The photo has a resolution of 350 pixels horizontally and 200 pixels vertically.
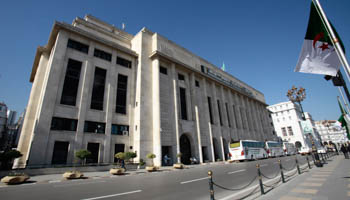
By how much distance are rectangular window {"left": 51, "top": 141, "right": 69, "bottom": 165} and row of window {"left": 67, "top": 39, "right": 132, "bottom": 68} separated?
44.7 feet

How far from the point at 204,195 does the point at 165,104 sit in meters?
21.5

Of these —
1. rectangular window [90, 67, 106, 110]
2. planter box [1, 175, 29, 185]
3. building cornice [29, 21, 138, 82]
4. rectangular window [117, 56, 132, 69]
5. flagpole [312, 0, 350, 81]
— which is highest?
building cornice [29, 21, 138, 82]

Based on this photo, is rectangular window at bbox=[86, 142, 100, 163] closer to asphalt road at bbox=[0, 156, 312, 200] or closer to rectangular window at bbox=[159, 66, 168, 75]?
asphalt road at bbox=[0, 156, 312, 200]

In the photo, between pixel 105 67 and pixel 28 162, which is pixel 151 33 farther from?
pixel 28 162

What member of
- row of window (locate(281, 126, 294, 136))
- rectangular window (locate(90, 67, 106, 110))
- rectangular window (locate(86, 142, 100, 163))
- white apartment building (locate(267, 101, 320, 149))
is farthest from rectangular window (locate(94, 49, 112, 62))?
row of window (locate(281, 126, 294, 136))

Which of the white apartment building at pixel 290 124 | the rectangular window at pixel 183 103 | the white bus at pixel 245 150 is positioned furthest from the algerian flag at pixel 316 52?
the white apartment building at pixel 290 124

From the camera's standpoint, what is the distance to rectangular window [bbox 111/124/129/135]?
76.9 ft

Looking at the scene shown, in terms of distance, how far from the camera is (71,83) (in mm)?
22016

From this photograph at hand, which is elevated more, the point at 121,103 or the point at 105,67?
the point at 105,67

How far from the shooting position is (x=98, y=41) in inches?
1018

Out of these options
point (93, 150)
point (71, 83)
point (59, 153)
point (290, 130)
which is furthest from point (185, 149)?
point (290, 130)

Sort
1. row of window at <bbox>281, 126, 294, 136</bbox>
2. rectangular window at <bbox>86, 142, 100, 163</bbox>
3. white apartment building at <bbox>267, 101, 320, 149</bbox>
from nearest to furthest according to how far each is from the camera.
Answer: rectangular window at <bbox>86, 142, 100, 163</bbox>
white apartment building at <bbox>267, 101, 320, 149</bbox>
row of window at <bbox>281, 126, 294, 136</bbox>

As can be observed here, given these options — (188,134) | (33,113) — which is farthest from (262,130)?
(33,113)

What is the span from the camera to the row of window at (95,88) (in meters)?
21.4
